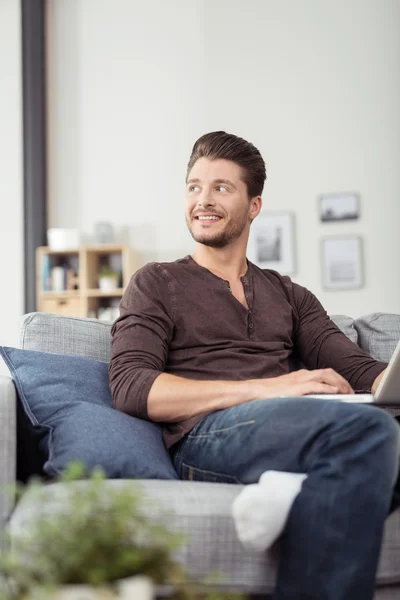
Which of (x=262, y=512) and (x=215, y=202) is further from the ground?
(x=215, y=202)

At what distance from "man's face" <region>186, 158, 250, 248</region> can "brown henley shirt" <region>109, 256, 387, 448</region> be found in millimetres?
104

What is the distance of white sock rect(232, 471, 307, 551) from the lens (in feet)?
3.74

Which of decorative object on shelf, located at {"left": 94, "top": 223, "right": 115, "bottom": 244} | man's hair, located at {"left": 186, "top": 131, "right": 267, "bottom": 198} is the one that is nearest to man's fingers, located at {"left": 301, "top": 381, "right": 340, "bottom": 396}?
man's hair, located at {"left": 186, "top": 131, "right": 267, "bottom": 198}

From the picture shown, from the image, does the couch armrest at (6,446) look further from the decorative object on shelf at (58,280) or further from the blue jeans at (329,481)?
the decorative object on shelf at (58,280)

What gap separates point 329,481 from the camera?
3.87ft

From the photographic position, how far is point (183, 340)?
1.79 meters

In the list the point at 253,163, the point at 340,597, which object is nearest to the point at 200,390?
the point at 340,597

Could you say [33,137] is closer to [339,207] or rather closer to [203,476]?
[339,207]

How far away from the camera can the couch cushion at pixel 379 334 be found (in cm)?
215

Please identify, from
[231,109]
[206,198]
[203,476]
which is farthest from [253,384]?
[231,109]

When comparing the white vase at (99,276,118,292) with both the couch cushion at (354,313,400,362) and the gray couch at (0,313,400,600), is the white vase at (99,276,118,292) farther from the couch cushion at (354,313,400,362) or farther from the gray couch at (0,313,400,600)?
the gray couch at (0,313,400,600)

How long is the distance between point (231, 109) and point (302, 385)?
4028 mm

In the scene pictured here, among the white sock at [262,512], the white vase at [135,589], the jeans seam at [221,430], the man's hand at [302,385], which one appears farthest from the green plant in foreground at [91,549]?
the man's hand at [302,385]

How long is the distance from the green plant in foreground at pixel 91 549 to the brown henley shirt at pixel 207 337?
2.80 ft
